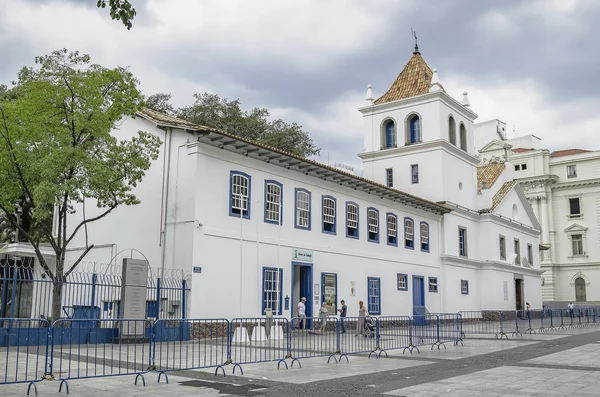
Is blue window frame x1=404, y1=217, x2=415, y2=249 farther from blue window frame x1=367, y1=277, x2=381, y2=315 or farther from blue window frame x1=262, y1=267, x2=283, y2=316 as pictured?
blue window frame x1=262, y1=267, x2=283, y2=316

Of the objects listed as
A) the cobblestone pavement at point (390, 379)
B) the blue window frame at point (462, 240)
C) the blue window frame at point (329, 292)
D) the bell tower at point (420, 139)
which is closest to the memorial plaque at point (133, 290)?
the cobblestone pavement at point (390, 379)

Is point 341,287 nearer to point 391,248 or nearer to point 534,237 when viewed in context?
point 391,248

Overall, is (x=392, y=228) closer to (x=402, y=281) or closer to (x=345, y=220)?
(x=402, y=281)

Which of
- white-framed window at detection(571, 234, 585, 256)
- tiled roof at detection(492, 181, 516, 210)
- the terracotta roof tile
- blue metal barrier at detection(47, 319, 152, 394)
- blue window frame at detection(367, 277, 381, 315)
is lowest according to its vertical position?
blue metal barrier at detection(47, 319, 152, 394)

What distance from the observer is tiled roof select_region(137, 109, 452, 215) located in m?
20.0

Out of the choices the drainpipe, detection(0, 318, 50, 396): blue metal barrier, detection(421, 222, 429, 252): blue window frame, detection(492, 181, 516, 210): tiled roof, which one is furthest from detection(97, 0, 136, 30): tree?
detection(492, 181, 516, 210): tiled roof

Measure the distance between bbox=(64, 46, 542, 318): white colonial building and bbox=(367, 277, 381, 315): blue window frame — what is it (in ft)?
0.47

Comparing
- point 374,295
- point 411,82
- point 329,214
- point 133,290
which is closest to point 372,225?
point 374,295

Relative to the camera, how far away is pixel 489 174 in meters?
41.3

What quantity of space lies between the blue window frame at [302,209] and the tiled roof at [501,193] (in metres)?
18.2

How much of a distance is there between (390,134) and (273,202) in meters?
15.6

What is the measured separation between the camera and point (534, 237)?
149 ft

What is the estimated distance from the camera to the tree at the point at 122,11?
7.21 metres

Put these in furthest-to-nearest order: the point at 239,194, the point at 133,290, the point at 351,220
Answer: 1. the point at 351,220
2. the point at 239,194
3. the point at 133,290
